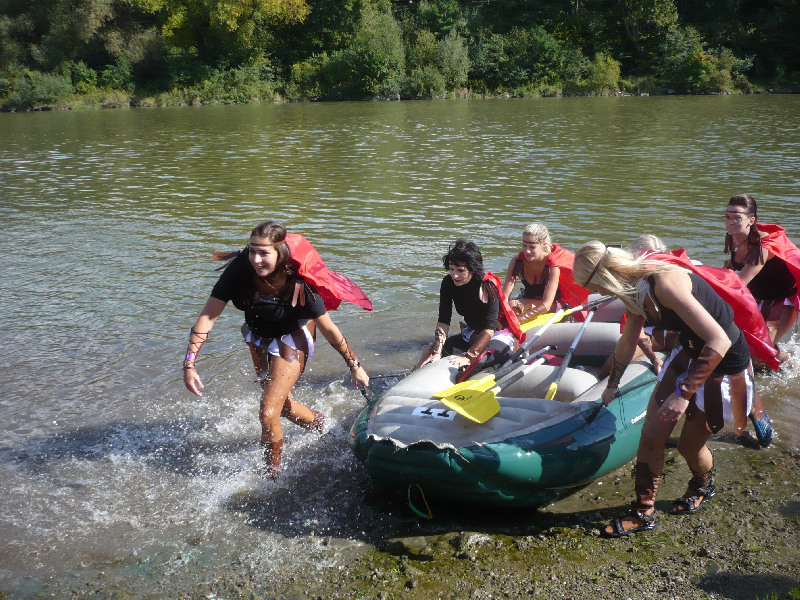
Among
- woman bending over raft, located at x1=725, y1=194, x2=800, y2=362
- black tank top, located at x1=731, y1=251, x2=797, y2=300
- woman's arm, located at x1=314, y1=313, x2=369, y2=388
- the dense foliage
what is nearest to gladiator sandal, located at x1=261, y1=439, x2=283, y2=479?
woman's arm, located at x1=314, y1=313, x2=369, y2=388

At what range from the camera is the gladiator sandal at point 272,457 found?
4984 millimetres

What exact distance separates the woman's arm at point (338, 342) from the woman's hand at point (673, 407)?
6.04ft

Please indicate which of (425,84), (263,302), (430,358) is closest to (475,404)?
(430,358)

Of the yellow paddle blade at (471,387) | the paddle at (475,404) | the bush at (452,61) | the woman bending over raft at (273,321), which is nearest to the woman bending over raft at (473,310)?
the yellow paddle blade at (471,387)

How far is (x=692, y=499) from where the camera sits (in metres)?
4.44

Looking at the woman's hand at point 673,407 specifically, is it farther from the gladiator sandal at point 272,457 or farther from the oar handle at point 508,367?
the gladiator sandal at point 272,457

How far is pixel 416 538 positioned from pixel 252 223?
919 centimetres

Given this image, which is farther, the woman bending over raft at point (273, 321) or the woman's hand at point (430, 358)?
the woman's hand at point (430, 358)

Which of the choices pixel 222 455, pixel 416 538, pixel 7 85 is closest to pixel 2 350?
pixel 222 455

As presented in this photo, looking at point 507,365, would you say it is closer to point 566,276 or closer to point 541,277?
point 541,277

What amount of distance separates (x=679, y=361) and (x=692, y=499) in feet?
3.08

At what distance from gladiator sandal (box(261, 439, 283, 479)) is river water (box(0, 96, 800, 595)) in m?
0.11

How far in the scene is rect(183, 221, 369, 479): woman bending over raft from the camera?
4.67m

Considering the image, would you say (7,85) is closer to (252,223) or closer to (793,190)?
(252,223)
